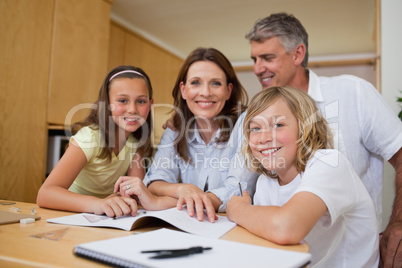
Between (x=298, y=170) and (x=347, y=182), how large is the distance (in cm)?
19

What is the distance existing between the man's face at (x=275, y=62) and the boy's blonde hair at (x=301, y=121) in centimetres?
67

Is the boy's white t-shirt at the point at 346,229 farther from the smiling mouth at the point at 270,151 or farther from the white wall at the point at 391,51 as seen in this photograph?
the white wall at the point at 391,51

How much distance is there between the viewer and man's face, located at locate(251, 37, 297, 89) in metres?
1.76

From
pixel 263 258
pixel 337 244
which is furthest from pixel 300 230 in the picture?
pixel 337 244

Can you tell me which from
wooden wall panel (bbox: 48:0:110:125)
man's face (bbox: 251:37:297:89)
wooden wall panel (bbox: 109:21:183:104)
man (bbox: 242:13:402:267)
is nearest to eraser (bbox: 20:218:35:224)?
man (bbox: 242:13:402:267)

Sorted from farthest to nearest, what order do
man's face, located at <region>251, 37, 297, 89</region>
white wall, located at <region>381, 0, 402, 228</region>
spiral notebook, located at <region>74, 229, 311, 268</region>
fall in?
white wall, located at <region>381, 0, 402, 228</region> → man's face, located at <region>251, 37, 297, 89</region> → spiral notebook, located at <region>74, 229, 311, 268</region>

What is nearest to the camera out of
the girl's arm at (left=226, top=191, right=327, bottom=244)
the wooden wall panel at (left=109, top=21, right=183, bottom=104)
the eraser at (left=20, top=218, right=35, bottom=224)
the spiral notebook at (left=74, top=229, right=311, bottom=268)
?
the spiral notebook at (left=74, top=229, right=311, bottom=268)

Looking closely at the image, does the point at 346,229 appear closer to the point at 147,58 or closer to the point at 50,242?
the point at 50,242

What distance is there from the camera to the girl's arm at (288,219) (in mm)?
689

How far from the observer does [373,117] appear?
1.43 metres

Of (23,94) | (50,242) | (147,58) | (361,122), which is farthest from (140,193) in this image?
(147,58)

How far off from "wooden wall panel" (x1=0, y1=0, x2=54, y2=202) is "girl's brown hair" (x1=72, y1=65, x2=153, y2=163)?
50.2 inches

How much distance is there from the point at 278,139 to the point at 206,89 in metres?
0.56

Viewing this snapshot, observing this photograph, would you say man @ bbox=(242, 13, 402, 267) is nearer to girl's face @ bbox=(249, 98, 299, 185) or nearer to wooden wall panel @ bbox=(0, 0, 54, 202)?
girl's face @ bbox=(249, 98, 299, 185)
